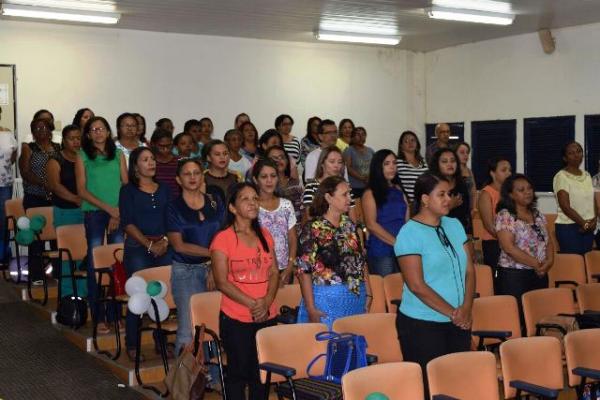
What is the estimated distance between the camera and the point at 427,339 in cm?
460

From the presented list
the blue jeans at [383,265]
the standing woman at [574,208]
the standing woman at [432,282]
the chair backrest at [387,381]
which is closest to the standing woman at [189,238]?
the blue jeans at [383,265]

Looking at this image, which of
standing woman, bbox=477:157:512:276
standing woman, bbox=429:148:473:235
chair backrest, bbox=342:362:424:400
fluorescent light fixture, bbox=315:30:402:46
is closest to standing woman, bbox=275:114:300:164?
fluorescent light fixture, bbox=315:30:402:46

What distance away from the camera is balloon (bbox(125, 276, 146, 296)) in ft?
19.3

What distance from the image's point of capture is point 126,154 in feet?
25.1

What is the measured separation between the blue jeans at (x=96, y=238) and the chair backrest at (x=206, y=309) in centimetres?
173

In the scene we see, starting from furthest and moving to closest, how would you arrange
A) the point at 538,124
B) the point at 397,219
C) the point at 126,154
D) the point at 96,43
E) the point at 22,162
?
the point at 538,124, the point at 96,43, the point at 22,162, the point at 126,154, the point at 397,219

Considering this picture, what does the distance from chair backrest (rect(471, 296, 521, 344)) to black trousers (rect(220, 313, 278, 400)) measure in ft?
4.85

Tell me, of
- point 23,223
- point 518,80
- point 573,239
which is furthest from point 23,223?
point 518,80

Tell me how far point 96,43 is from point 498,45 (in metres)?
5.64

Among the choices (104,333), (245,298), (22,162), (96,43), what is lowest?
(104,333)

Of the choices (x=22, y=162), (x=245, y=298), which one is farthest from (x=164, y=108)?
(x=245, y=298)

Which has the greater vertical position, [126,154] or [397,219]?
[126,154]

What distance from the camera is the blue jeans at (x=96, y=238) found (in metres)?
6.92

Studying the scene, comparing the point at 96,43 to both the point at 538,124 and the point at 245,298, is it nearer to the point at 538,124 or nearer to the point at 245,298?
the point at 538,124
